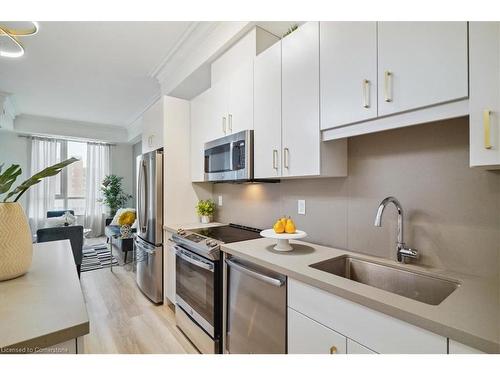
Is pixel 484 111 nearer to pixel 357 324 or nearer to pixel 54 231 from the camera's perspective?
pixel 357 324

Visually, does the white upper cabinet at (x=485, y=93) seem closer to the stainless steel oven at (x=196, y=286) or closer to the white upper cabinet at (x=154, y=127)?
the stainless steel oven at (x=196, y=286)

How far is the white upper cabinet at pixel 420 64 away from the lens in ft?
3.09

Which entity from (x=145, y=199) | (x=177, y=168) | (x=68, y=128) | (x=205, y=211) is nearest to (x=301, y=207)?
(x=205, y=211)

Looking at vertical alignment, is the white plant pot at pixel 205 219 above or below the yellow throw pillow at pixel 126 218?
above

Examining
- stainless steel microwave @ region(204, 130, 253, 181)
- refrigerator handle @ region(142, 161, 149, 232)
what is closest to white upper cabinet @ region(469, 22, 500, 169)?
stainless steel microwave @ region(204, 130, 253, 181)

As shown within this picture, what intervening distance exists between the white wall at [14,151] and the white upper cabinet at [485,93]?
7.21 meters

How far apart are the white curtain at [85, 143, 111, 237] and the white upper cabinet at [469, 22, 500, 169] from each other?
7.47 m

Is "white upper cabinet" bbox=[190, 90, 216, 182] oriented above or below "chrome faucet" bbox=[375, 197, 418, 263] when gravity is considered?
above

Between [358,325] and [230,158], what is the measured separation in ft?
4.84

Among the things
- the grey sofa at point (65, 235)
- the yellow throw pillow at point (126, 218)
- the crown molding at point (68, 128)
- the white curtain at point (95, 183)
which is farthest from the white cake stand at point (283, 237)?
the white curtain at point (95, 183)

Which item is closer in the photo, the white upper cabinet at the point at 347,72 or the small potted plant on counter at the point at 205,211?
the white upper cabinet at the point at 347,72

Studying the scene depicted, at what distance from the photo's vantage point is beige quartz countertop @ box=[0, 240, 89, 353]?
0.62m

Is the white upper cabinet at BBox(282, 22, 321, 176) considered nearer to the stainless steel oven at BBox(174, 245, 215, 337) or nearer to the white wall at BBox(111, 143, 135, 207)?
the stainless steel oven at BBox(174, 245, 215, 337)

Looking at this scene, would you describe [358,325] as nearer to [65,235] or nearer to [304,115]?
[304,115]
